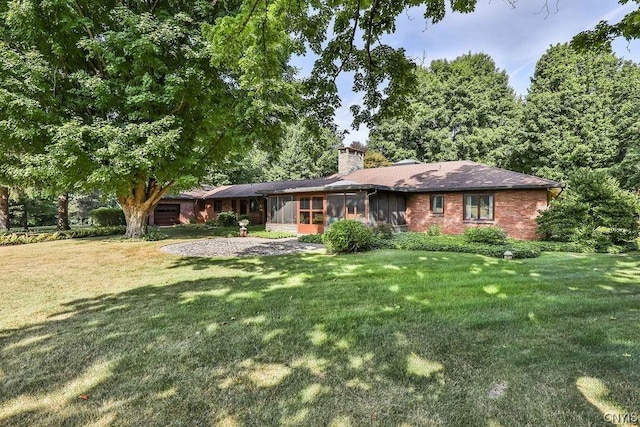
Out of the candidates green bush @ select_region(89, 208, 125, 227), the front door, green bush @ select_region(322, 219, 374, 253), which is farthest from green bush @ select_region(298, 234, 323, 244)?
green bush @ select_region(89, 208, 125, 227)

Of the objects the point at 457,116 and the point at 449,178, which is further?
the point at 457,116

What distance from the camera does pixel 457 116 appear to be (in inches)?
1145

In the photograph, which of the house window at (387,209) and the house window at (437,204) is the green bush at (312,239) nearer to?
the house window at (387,209)

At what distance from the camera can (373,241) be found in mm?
11578

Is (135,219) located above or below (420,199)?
below

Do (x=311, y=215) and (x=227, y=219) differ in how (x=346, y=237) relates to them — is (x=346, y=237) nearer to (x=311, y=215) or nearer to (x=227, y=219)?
(x=311, y=215)

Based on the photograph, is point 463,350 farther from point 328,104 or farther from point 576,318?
point 328,104

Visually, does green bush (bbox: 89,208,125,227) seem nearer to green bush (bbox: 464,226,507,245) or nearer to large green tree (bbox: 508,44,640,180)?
green bush (bbox: 464,226,507,245)

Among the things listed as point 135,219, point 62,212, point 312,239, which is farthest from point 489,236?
point 62,212

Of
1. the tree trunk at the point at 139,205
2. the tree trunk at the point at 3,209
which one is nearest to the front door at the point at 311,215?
the tree trunk at the point at 139,205

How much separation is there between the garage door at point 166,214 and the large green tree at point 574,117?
26.9 metres

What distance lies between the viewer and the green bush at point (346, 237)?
1012 cm

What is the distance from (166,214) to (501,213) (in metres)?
24.7

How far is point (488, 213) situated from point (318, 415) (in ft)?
47.4
